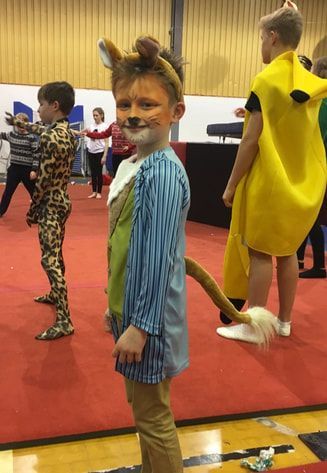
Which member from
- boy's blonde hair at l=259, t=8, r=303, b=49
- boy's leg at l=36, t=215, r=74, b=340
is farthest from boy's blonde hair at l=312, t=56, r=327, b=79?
boy's leg at l=36, t=215, r=74, b=340

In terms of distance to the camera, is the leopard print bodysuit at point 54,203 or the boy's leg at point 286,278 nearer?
the leopard print bodysuit at point 54,203

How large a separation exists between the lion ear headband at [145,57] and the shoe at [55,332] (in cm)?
156

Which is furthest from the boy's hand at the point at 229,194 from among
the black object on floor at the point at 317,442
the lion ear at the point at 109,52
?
the lion ear at the point at 109,52

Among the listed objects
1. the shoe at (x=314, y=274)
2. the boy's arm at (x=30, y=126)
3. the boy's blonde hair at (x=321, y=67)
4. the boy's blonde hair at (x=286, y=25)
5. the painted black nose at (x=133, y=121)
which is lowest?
the shoe at (x=314, y=274)

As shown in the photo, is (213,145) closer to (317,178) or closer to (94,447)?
(317,178)

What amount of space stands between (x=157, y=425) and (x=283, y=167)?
4.41 feet

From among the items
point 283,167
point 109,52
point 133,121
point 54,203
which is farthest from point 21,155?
point 133,121

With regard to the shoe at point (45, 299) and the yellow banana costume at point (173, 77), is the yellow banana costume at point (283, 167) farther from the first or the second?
the shoe at point (45, 299)

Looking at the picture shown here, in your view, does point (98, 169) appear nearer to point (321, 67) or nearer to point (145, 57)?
point (321, 67)

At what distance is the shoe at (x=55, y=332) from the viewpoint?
2424 millimetres

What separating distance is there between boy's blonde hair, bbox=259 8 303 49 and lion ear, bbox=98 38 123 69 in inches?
50.4

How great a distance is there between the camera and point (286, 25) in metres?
2.21

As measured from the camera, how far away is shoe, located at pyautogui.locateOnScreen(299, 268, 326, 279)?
12.1ft

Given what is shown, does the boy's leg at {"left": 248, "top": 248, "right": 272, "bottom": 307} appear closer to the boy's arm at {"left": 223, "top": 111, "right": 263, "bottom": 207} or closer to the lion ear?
the boy's arm at {"left": 223, "top": 111, "right": 263, "bottom": 207}
